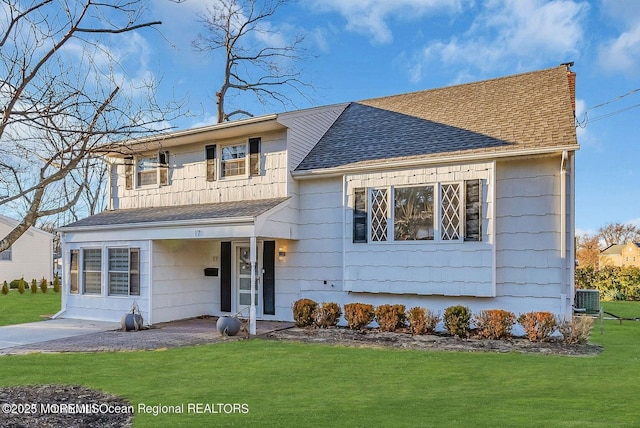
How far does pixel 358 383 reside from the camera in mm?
6102

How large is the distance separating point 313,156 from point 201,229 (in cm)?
341

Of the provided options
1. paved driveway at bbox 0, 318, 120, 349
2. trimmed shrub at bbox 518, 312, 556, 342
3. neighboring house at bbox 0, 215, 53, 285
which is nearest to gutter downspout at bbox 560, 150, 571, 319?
trimmed shrub at bbox 518, 312, 556, 342

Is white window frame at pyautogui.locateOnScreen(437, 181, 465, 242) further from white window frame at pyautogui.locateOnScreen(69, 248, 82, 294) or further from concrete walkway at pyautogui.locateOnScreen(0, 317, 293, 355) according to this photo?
white window frame at pyautogui.locateOnScreen(69, 248, 82, 294)

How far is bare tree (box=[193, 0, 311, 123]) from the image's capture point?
2138 cm

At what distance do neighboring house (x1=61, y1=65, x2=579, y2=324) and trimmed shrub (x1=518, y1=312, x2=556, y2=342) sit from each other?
59 cm

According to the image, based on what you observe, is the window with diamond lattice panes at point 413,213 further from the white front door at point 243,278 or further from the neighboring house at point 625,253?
the neighboring house at point 625,253

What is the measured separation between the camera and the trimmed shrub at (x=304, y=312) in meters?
11.1

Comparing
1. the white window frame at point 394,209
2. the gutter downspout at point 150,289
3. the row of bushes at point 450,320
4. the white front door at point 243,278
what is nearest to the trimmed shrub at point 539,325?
the row of bushes at point 450,320

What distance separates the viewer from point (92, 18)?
454cm

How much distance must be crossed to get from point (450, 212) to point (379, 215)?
64.2 inches

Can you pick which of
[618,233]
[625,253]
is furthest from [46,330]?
[618,233]

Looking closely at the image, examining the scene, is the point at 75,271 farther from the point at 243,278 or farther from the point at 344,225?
the point at 344,225

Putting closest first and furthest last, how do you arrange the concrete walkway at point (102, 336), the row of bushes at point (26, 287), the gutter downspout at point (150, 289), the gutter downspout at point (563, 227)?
the concrete walkway at point (102, 336) < the gutter downspout at point (563, 227) < the gutter downspout at point (150, 289) < the row of bushes at point (26, 287)

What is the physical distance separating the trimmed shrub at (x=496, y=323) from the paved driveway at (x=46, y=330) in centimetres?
836
